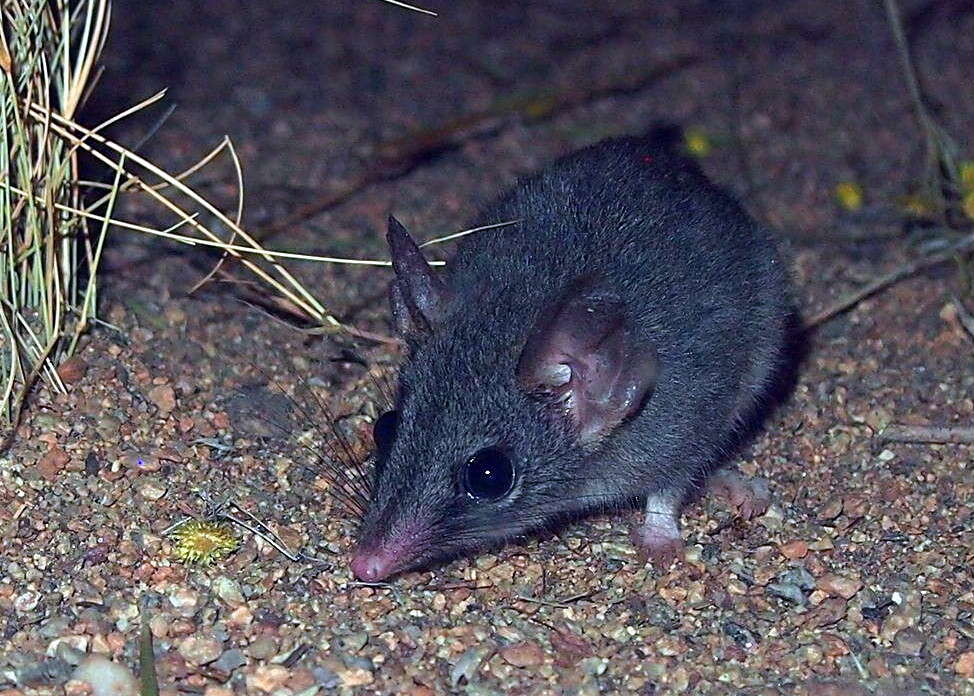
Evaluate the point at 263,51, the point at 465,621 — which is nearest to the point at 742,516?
the point at 465,621

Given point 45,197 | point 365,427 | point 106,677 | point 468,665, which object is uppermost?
point 45,197

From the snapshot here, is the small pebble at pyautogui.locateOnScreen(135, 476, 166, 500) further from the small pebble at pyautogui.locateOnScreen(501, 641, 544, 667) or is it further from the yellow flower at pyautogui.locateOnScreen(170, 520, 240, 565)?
the small pebble at pyautogui.locateOnScreen(501, 641, 544, 667)

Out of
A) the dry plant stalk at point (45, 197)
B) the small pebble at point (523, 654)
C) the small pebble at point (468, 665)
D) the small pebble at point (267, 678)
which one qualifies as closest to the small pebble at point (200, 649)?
the small pebble at point (267, 678)

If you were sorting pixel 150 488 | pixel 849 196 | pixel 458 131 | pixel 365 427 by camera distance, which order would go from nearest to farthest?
pixel 150 488, pixel 365 427, pixel 849 196, pixel 458 131

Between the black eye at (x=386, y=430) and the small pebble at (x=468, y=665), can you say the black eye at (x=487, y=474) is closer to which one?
the black eye at (x=386, y=430)

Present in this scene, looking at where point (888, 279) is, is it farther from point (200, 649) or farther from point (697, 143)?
point (200, 649)

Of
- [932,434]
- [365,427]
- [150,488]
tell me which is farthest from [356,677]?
[932,434]
